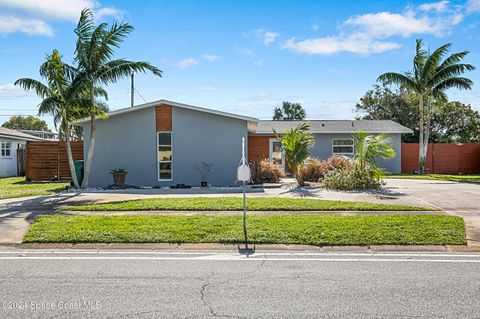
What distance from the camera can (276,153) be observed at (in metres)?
25.3

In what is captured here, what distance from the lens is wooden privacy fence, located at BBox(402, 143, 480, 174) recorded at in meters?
27.6

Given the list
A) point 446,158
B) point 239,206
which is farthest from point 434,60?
point 239,206

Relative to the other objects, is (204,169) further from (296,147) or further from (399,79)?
(399,79)

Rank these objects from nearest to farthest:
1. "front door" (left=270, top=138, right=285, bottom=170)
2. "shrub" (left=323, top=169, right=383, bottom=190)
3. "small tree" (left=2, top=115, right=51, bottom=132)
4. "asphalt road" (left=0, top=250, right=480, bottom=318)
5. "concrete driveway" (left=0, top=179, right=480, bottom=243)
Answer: "asphalt road" (left=0, top=250, right=480, bottom=318)
"concrete driveway" (left=0, top=179, right=480, bottom=243)
"shrub" (left=323, top=169, right=383, bottom=190)
"front door" (left=270, top=138, right=285, bottom=170)
"small tree" (left=2, top=115, right=51, bottom=132)

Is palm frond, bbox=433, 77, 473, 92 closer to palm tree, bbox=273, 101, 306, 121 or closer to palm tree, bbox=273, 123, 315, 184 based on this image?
palm tree, bbox=273, 123, 315, 184

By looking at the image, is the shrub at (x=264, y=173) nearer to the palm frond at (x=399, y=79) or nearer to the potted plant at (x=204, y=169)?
the potted plant at (x=204, y=169)

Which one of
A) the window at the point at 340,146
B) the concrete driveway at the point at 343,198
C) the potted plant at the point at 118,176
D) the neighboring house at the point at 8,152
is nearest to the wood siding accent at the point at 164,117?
the potted plant at the point at 118,176

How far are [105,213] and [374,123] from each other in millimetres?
21579

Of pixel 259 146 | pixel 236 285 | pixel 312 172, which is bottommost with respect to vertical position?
pixel 236 285

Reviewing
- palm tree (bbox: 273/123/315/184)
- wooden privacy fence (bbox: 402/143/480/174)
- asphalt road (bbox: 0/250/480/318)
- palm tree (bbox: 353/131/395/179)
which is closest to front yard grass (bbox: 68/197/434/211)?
asphalt road (bbox: 0/250/480/318)

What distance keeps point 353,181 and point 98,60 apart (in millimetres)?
10653

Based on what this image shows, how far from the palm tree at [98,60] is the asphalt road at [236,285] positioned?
10.6m

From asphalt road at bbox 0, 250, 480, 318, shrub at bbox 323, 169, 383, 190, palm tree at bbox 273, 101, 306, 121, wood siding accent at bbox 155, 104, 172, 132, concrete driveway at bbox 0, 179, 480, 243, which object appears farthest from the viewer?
palm tree at bbox 273, 101, 306, 121

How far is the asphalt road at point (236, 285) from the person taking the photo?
4.57m
